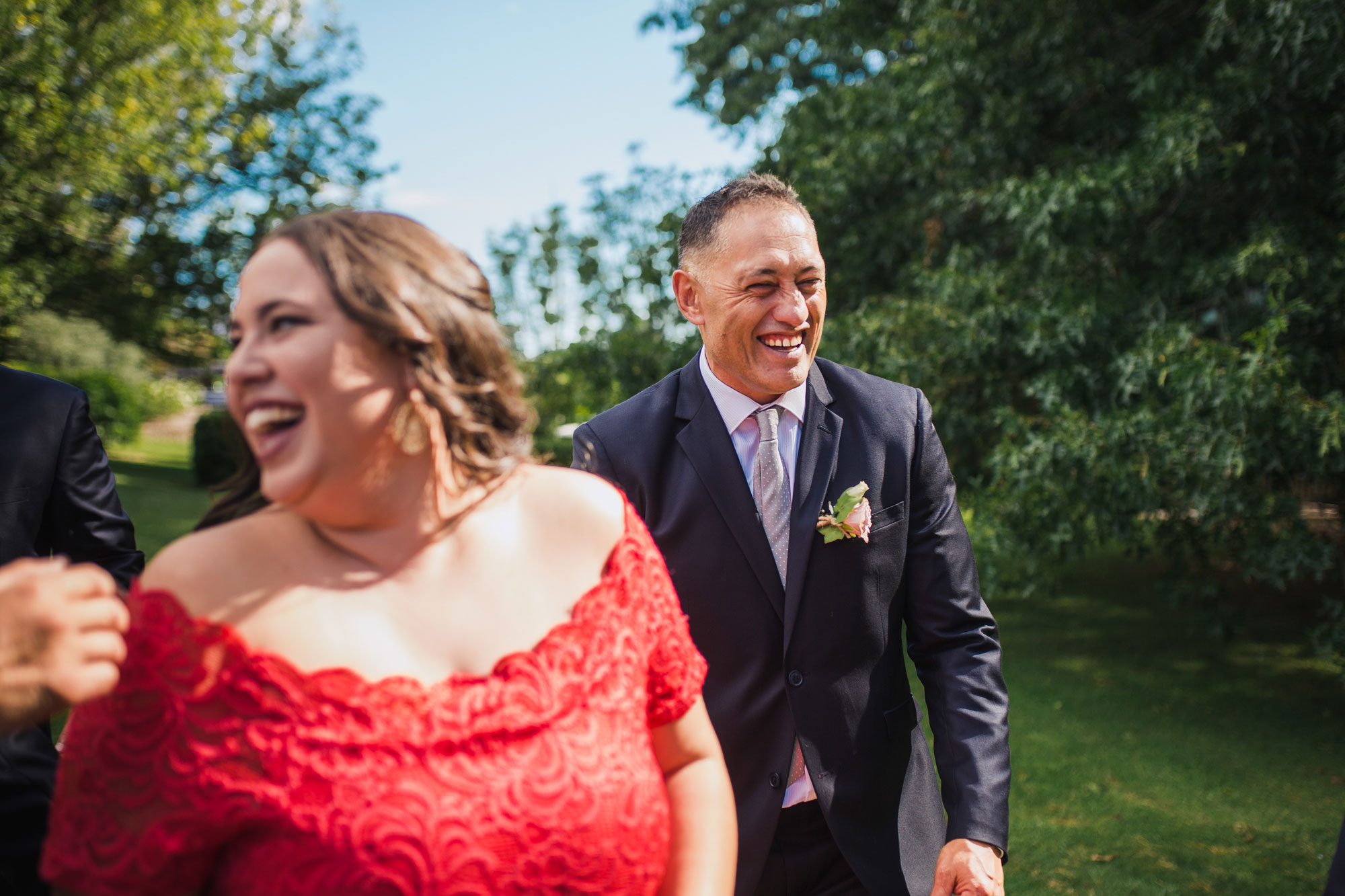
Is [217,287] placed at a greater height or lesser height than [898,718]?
greater

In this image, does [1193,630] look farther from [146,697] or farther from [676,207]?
[146,697]

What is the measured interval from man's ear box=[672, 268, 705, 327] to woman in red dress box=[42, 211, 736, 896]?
1548 mm

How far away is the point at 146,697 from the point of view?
1.33m

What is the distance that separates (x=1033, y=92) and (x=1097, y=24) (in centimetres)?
68

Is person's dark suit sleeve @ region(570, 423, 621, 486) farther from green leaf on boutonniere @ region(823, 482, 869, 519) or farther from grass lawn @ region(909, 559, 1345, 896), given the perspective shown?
grass lawn @ region(909, 559, 1345, 896)

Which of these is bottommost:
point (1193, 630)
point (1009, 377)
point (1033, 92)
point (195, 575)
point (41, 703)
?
point (1193, 630)

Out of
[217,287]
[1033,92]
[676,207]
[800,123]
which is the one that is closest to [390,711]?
[1033,92]

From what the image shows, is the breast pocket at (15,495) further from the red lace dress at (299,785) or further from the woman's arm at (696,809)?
the woman's arm at (696,809)

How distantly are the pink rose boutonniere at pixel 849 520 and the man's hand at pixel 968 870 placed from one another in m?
0.83

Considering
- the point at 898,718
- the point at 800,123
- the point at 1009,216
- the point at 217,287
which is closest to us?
the point at 898,718

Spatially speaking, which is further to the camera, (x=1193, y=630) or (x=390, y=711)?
(x=1193, y=630)

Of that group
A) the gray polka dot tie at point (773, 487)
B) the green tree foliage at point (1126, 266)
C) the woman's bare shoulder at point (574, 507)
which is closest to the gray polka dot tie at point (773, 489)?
the gray polka dot tie at point (773, 487)

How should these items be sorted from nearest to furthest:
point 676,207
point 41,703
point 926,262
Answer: point 41,703
point 926,262
point 676,207

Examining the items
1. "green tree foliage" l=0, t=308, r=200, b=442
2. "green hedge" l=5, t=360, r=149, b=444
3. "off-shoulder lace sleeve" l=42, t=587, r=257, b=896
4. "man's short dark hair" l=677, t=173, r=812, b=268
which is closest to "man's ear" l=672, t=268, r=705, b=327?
"man's short dark hair" l=677, t=173, r=812, b=268
